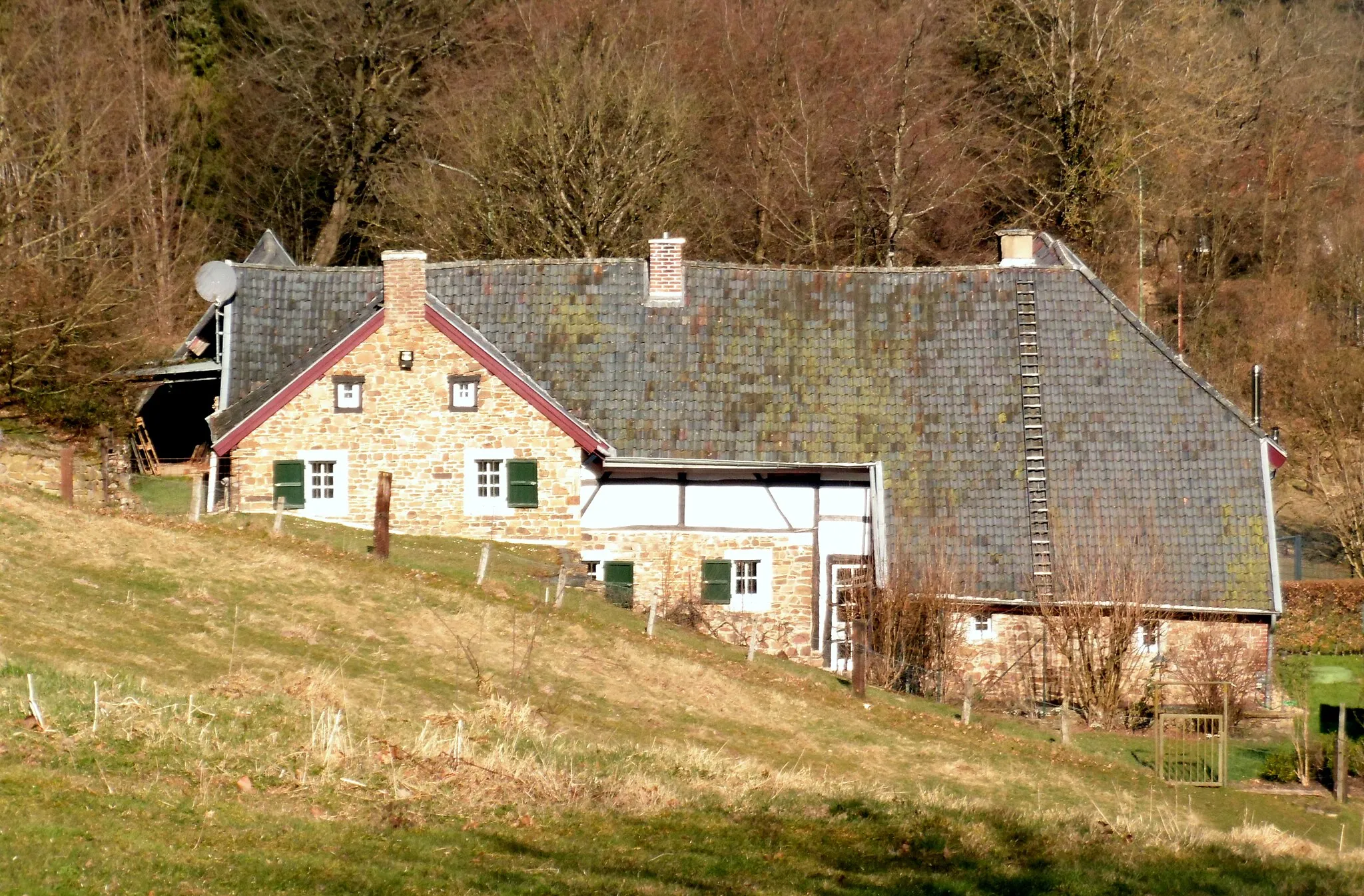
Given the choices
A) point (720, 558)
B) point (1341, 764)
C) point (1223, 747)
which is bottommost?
point (1341, 764)

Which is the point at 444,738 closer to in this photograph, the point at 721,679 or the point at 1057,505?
the point at 721,679

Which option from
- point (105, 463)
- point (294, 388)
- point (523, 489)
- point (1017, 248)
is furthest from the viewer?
point (1017, 248)

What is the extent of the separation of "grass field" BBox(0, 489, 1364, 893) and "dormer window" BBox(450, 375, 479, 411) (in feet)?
9.22

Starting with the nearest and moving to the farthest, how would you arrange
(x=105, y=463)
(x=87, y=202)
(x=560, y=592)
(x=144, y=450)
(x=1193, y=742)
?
(x=1193, y=742) < (x=560, y=592) < (x=105, y=463) < (x=144, y=450) < (x=87, y=202)

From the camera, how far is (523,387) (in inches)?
1320

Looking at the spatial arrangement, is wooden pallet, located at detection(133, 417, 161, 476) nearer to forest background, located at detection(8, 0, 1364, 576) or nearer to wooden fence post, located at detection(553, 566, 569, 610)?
forest background, located at detection(8, 0, 1364, 576)

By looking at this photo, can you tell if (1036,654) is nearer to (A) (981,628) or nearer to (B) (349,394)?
(A) (981,628)

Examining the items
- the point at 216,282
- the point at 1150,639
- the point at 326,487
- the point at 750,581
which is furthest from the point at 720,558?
the point at 216,282

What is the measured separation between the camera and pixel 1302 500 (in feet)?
163

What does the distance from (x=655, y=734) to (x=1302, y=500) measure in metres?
30.9

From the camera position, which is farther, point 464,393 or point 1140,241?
point 1140,241

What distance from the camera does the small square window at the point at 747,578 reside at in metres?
33.7

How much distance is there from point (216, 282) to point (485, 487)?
6749 mm

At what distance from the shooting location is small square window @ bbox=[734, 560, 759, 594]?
33656 millimetres
